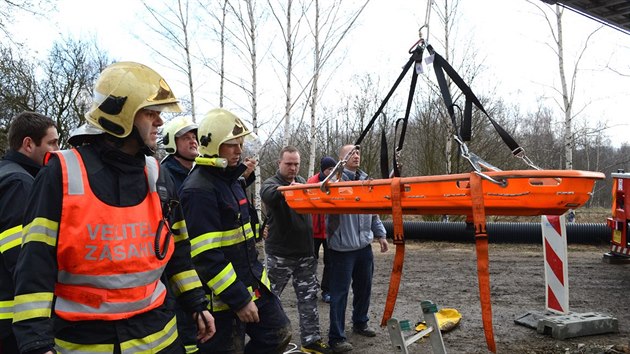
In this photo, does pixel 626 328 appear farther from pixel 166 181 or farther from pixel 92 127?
pixel 92 127

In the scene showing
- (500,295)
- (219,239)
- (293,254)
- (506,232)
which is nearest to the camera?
(219,239)

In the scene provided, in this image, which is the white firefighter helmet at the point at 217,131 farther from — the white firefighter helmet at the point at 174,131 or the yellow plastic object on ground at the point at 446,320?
the yellow plastic object on ground at the point at 446,320

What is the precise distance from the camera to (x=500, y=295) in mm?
6695

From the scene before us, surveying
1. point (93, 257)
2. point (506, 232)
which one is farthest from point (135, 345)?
point (506, 232)

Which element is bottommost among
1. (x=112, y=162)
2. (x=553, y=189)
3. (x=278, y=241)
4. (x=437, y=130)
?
(x=278, y=241)

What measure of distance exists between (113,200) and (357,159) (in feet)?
12.1

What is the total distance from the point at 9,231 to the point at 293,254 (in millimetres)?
2585

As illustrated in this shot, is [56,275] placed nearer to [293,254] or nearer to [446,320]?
[293,254]

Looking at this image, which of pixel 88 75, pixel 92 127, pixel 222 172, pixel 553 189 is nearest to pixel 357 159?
pixel 222 172

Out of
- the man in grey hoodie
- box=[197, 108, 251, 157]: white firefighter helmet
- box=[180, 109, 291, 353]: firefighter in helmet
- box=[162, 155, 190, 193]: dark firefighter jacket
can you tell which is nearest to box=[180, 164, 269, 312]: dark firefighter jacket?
box=[180, 109, 291, 353]: firefighter in helmet

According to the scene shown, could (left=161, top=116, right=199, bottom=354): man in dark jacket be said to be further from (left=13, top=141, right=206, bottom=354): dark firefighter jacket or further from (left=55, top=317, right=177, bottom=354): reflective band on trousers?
(left=55, top=317, right=177, bottom=354): reflective band on trousers

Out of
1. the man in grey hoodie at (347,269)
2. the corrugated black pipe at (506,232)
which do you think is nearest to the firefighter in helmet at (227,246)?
the man in grey hoodie at (347,269)

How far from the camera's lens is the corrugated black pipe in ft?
34.2

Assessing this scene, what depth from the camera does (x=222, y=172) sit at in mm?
3107
